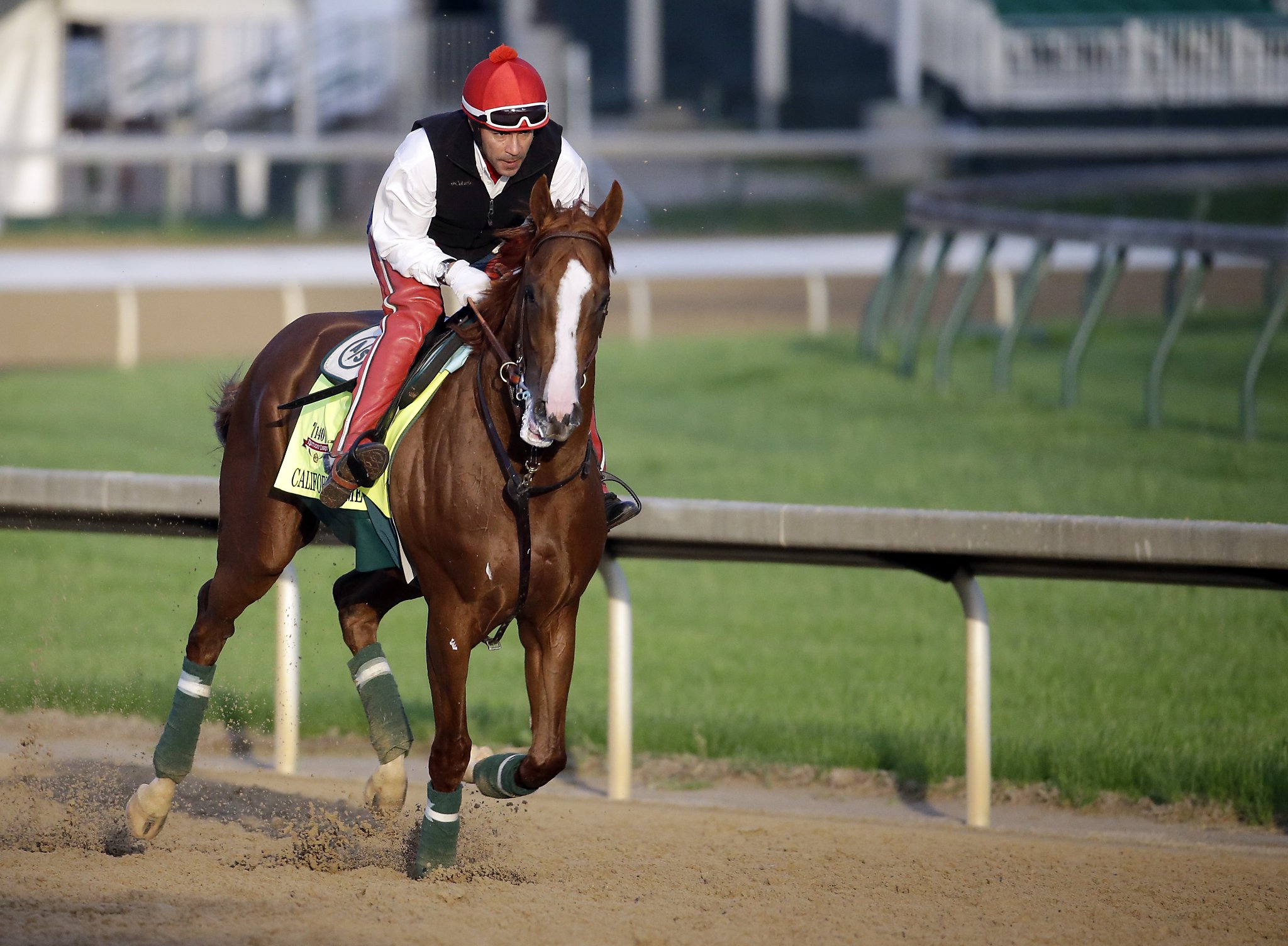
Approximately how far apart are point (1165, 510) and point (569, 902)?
5.49m

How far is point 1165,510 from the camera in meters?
8.62

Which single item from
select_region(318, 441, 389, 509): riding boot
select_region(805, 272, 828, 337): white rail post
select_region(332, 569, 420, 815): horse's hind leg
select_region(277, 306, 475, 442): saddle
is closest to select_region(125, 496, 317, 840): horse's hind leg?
select_region(332, 569, 420, 815): horse's hind leg

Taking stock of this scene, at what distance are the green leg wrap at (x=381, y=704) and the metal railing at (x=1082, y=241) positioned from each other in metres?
7.05

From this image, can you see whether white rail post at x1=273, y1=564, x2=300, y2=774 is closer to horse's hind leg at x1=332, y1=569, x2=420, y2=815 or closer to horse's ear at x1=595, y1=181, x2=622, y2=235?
horse's hind leg at x1=332, y1=569, x2=420, y2=815

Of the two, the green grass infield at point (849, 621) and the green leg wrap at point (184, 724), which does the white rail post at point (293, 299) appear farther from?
the green leg wrap at point (184, 724)

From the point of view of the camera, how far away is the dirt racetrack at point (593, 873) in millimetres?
3859

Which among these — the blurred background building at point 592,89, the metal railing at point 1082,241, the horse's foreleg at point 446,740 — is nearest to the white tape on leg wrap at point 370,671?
the horse's foreleg at point 446,740

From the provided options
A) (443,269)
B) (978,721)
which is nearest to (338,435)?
(443,269)

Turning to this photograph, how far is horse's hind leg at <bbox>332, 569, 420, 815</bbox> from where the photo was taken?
4871mm

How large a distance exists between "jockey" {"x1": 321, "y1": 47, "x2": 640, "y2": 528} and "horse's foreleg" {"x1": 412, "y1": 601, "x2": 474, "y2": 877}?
0.48m

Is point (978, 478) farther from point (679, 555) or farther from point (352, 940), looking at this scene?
point (352, 940)

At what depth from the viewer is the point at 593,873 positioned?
441 centimetres

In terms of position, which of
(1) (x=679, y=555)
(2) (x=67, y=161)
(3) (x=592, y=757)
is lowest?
(3) (x=592, y=757)

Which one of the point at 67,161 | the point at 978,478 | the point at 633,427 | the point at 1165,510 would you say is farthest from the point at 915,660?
the point at 67,161
